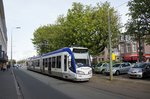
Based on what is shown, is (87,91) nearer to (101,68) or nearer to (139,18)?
(139,18)

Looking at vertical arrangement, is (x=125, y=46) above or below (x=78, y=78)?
above

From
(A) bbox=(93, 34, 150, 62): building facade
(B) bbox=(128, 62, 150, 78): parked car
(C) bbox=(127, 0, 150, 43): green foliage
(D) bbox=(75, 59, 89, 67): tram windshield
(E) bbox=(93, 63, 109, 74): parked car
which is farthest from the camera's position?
(A) bbox=(93, 34, 150, 62): building facade

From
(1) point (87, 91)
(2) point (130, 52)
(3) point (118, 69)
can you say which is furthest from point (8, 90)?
(2) point (130, 52)

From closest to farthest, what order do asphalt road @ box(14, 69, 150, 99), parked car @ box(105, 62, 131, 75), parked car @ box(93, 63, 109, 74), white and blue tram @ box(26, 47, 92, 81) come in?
asphalt road @ box(14, 69, 150, 99), white and blue tram @ box(26, 47, 92, 81), parked car @ box(105, 62, 131, 75), parked car @ box(93, 63, 109, 74)

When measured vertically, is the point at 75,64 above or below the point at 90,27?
below

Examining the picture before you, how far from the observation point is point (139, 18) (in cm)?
2603

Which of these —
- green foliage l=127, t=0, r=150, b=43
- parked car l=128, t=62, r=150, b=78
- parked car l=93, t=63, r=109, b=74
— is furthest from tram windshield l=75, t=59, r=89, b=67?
parked car l=93, t=63, r=109, b=74

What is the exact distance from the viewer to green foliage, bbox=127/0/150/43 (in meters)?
24.8

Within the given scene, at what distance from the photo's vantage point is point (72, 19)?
41.0m

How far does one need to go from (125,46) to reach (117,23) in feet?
105

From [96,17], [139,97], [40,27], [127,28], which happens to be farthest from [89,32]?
[40,27]

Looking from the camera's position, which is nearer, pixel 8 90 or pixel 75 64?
pixel 8 90

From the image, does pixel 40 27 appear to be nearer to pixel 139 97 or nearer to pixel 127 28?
pixel 127 28

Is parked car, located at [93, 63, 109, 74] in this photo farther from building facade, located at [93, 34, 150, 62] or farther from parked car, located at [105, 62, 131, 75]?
building facade, located at [93, 34, 150, 62]
